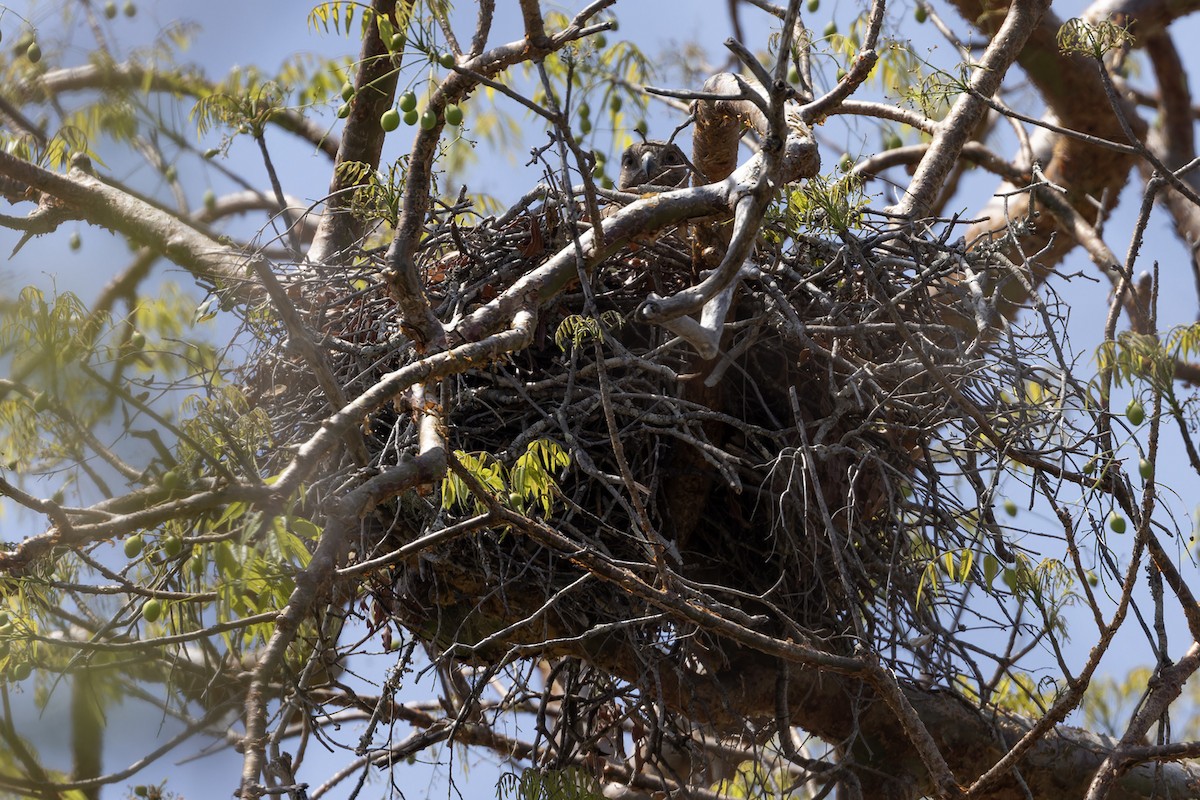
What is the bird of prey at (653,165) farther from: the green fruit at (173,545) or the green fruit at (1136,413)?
the green fruit at (173,545)

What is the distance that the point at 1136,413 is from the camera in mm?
2365

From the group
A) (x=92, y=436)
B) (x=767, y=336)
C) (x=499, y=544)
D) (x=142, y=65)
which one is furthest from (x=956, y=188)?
(x=92, y=436)

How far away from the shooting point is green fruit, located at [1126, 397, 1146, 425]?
2.37m

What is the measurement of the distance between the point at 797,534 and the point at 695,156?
1018mm

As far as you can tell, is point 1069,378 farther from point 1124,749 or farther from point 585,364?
point 585,364

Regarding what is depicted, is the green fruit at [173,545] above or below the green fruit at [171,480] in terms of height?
above

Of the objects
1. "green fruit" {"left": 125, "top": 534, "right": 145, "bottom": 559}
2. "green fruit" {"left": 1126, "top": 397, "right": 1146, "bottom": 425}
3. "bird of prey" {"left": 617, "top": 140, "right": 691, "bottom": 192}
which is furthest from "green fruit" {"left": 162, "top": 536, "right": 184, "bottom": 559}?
"bird of prey" {"left": 617, "top": 140, "right": 691, "bottom": 192}

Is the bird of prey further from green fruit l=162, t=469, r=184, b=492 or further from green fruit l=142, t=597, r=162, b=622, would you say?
green fruit l=162, t=469, r=184, b=492

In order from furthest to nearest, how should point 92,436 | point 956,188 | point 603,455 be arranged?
point 956,188, point 603,455, point 92,436

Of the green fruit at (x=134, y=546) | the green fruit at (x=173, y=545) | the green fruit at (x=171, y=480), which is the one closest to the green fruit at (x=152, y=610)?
the green fruit at (x=134, y=546)

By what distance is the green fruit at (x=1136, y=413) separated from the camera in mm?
2365

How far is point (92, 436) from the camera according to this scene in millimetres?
1569

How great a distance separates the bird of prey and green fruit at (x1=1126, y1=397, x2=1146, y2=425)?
1764 mm

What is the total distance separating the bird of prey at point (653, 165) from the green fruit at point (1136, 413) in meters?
1.76
